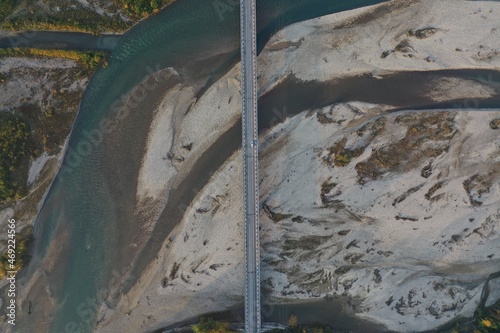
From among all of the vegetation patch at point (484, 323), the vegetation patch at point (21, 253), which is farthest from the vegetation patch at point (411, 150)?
the vegetation patch at point (21, 253)

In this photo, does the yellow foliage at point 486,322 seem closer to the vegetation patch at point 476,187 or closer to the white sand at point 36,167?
the vegetation patch at point 476,187

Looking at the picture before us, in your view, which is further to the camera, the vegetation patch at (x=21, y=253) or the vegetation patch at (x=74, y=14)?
the vegetation patch at (x=21, y=253)

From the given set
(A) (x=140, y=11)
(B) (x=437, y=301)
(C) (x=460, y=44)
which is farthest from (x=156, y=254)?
(C) (x=460, y=44)

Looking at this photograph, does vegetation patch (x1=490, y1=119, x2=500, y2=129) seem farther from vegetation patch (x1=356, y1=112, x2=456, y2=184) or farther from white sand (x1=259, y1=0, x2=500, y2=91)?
white sand (x1=259, y1=0, x2=500, y2=91)

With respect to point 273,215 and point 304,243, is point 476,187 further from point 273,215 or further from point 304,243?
point 273,215

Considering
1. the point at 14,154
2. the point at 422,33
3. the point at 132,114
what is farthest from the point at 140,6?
the point at 422,33

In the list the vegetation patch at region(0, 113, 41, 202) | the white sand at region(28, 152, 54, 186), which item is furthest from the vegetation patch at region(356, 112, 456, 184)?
the vegetation patch at region(0, 113, 41, 202)
